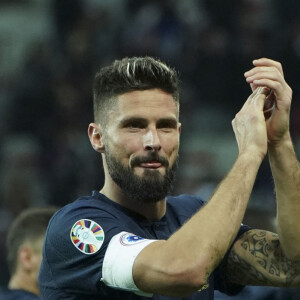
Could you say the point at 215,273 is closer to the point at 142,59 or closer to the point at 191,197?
the point at 191,197

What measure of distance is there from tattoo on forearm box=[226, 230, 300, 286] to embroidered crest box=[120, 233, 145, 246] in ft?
2.07

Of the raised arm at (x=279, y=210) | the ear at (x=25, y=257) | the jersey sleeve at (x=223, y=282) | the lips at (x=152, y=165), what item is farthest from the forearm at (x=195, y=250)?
the ear at (x=25, y=257)

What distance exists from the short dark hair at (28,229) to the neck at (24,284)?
0.12 meters

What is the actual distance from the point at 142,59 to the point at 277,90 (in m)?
0.63

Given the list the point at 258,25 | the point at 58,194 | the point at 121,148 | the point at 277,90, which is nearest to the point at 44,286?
the point at 121,148

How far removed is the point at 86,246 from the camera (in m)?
2.97

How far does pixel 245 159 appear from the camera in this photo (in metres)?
3.01

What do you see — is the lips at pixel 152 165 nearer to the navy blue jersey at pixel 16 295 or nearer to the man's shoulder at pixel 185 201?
the man's shoulder at pixel 185 201

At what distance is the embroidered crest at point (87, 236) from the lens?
296 cm

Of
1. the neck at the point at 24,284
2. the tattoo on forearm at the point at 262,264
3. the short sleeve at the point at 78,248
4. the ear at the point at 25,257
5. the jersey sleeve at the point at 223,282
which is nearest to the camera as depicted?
the short sleeve at the point at 78,248

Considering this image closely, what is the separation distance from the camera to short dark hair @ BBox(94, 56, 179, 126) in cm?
332

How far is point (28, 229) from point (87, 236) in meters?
2.28

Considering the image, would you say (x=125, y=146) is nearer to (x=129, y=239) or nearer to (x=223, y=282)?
(x=129, y=239)

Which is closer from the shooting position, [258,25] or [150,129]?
[150,129]
